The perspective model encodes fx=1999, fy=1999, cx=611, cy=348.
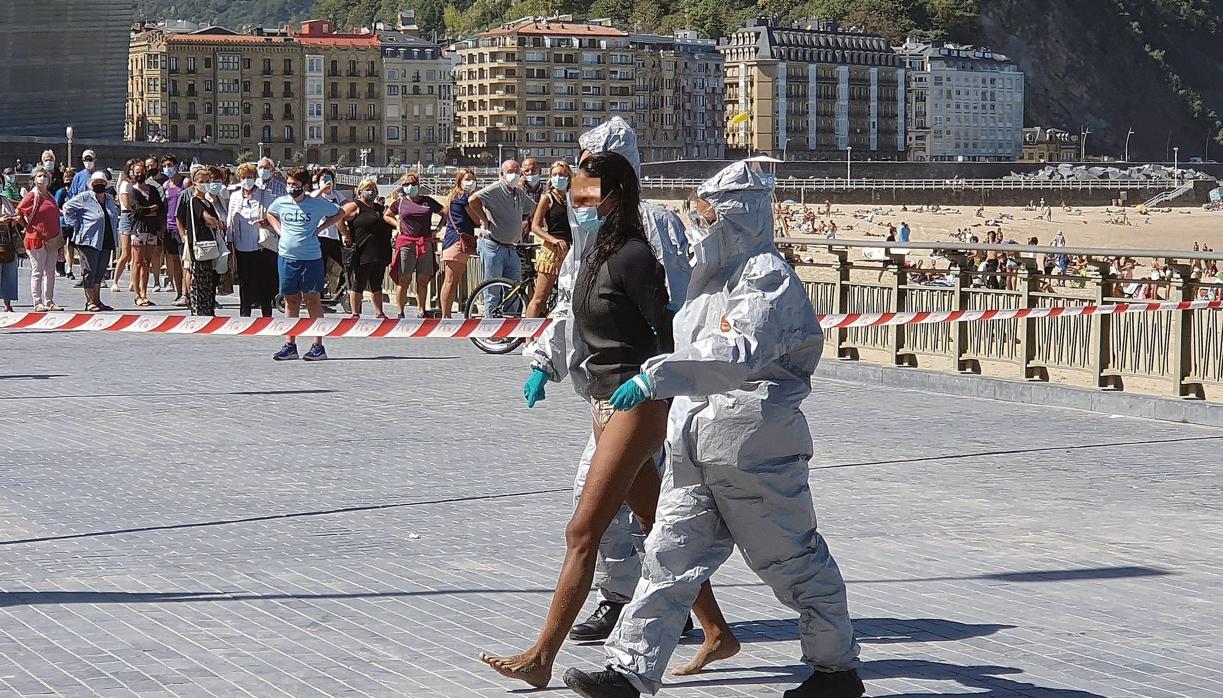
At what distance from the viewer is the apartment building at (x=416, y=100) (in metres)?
176

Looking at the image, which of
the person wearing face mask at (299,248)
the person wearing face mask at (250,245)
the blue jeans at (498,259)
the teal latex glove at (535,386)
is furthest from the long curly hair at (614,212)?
the person wearing face mask at (250,245)

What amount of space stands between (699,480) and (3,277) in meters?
17.2

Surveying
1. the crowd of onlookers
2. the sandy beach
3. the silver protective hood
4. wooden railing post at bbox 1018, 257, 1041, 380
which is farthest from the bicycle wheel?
the sandy beach

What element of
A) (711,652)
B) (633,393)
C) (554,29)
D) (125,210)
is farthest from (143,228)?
(554,29)

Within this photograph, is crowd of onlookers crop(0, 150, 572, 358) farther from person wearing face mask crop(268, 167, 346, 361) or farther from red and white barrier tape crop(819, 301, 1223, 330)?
red and white barrier tape crop(819, 301, 1223, 330)

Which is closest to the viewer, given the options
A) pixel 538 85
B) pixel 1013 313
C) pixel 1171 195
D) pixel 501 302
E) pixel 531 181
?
pixel 1013 313

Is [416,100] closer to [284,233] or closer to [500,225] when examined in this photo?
[500,225]

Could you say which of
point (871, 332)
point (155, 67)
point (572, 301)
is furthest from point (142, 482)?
point (155, 67)

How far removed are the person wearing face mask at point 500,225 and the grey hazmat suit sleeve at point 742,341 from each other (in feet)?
40.4

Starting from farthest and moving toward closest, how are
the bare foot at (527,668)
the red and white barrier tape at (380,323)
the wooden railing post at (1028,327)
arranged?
1. the wooden railing post at (1028,327)
2. the red and white barrier tape at (380,323)
3. the bare foot at (527,668)

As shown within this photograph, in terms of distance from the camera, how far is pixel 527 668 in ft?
18.4

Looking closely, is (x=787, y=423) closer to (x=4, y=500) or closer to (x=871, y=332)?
(x=4, y=500)

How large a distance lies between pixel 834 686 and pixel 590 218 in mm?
1636

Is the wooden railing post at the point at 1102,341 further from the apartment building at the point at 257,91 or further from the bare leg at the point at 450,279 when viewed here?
the apartment building at the point at 257,91
